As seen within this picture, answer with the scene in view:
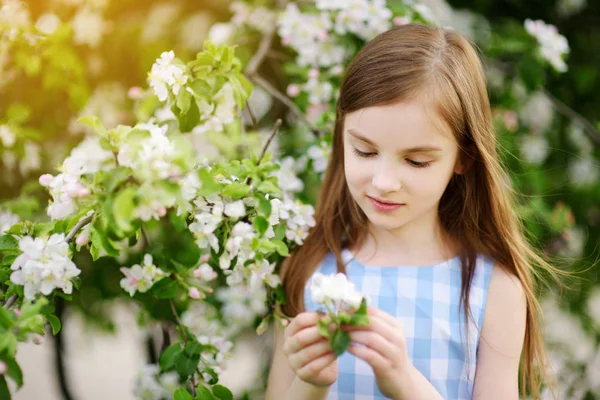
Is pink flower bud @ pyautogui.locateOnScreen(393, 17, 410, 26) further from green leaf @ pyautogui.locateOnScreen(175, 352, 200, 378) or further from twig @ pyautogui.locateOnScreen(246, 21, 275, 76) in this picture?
green leaf @ pyautogui.locateOnScreen(175, 352, 200, 378)

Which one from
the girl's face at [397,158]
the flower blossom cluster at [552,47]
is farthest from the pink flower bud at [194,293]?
the flower blossom cluster at [552,47]

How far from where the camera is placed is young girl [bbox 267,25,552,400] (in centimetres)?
114

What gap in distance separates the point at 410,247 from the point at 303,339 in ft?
1.54

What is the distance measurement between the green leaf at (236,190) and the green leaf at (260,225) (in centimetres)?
4

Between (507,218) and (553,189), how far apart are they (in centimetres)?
85

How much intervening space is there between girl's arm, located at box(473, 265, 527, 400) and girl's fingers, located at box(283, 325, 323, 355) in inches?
18.2

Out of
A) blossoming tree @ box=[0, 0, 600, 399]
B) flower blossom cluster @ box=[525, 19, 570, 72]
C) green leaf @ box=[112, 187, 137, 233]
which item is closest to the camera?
green leaf @ box=[112, 187, 137, 233]

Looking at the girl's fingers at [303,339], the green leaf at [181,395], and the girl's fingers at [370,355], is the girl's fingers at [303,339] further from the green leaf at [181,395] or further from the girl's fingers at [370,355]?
the green leaf at [181,395]

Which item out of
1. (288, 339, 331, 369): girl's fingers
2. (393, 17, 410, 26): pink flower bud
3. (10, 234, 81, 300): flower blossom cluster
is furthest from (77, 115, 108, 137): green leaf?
(393, 17, 410, 26): pink flower bud

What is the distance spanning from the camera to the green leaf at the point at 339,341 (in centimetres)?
88

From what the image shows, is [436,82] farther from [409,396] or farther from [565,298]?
[565,298]

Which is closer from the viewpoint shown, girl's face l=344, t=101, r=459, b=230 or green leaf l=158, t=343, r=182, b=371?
girl's face l=344, t=101, r=459, b=230

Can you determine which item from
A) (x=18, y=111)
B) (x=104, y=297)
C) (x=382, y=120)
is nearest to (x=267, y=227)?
(x=382, y=120)

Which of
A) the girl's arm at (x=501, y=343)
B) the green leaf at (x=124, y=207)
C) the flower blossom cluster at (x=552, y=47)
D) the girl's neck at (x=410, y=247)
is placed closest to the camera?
the green leaf at (x=124, y=207)
